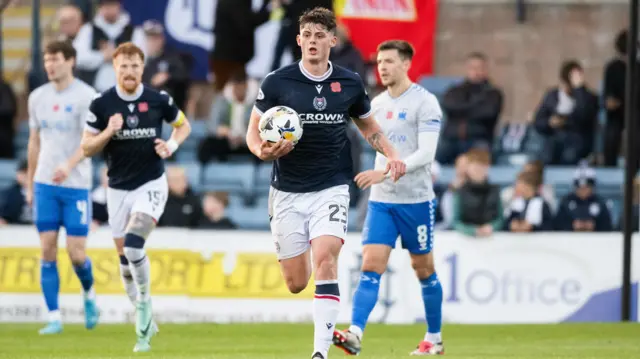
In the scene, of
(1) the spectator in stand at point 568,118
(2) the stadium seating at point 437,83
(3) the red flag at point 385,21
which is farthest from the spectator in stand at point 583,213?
(3) the red flag at point 385,21

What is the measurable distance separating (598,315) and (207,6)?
27.1ft

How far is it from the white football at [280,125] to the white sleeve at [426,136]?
6.83 ft

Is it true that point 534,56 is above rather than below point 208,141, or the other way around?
above

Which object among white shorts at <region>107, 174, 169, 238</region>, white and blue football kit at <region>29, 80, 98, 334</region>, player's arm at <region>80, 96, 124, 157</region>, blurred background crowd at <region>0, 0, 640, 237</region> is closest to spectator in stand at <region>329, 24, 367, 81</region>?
blurred background crowd at <region>0, 0, 640, 237</region>

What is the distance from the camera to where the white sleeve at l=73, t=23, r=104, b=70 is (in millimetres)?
19109

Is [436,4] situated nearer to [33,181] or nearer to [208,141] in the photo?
[208,141]

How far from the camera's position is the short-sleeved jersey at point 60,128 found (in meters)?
13.3

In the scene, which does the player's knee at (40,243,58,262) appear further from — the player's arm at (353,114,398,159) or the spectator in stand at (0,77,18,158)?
the spectator in stand at (0,77,18,158)

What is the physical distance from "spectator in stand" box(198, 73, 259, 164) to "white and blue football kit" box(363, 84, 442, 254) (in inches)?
308

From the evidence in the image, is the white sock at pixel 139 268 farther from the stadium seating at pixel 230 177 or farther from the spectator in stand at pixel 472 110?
the spectator in stand at pixel 472 110

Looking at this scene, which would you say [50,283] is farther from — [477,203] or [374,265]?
[477,203]

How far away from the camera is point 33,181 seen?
44.4 ft

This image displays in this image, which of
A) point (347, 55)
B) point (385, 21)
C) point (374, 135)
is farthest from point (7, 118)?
point (374, 135)

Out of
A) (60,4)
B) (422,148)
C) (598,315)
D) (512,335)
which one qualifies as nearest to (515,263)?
(598,315)
